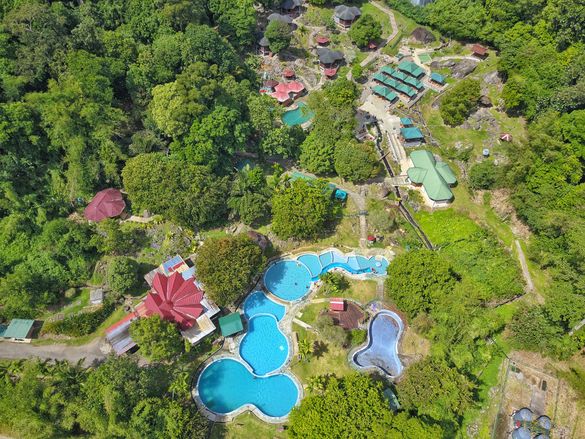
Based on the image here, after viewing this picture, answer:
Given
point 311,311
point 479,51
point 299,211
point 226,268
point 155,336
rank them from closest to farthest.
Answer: point 155,336 → point 226,268 → point 311,311 → point 299,211 → point 479,51

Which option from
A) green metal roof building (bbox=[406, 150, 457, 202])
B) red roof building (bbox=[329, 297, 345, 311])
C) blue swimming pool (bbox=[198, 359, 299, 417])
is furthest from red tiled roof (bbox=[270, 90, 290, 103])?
blue swimming pool (bbox=[198, 359, 299, 417])

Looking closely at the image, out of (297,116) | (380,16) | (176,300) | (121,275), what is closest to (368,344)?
(176,300)

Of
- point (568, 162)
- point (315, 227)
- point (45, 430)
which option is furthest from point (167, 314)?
point (568, 162)

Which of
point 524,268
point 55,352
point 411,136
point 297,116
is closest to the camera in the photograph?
point 55,352

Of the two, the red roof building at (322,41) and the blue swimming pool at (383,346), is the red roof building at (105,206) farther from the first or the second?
the red roof building at (322,41)

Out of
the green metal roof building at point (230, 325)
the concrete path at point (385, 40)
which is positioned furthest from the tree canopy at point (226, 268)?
the concrete path at point (385, 40)

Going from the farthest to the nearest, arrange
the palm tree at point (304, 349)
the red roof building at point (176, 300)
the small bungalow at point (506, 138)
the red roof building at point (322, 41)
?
the red roof building at point (322, 41)
the small bungalow at point (506, 138)
the red roof building at point (176, 300)
the palm tree at point (304, 349)

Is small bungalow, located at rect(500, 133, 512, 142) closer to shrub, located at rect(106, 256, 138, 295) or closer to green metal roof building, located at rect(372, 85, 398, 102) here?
green metal roof building, located at rect(372, 85, 398, 102)

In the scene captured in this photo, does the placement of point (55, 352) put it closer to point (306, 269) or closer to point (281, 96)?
point (306, 269)
